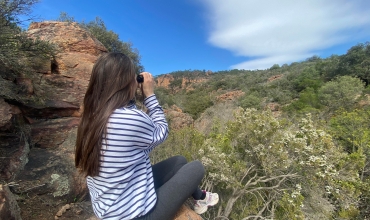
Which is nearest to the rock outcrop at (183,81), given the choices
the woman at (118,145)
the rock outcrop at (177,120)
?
the rock outcrop at (177,120)

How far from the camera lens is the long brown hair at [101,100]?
122 cm

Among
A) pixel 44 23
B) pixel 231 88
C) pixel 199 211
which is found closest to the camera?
pixel 199 211

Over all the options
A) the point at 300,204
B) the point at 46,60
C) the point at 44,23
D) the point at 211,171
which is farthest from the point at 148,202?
the point at 44,23

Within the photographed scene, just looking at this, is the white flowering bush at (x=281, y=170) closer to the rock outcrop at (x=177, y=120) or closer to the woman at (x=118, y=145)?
the woman at (x=118, y=145)

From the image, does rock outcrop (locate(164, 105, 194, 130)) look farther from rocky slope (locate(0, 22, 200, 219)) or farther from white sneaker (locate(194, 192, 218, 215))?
white sneaker (locate(194, 192, 218, 215))

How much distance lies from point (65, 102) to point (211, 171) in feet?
11.3

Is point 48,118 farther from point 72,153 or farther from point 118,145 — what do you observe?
point 118,145

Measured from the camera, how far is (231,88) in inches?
1391

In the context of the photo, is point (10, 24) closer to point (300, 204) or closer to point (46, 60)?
point (46, 60)

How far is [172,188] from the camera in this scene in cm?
153

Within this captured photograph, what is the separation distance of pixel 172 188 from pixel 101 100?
786mm

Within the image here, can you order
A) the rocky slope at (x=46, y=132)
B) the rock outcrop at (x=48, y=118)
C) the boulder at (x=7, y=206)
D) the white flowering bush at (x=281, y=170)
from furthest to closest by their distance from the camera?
the white flowering bush at (x=281, y=170), the rock outcrop at (x=48, y=118), the rocky slope at (x=46, y=132), the boulder at (x=7, y=206)

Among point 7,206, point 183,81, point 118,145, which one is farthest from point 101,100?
point 183,81

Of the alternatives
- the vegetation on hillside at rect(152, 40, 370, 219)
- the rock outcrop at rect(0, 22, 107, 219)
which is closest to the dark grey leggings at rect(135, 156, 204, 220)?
the rock outcrop at rect(0, 22, 107, 219)
